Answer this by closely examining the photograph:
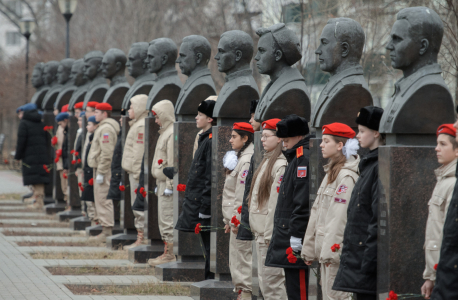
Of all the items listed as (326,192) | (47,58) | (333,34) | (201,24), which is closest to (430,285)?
(326,192)

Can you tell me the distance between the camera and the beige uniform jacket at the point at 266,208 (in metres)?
6.51

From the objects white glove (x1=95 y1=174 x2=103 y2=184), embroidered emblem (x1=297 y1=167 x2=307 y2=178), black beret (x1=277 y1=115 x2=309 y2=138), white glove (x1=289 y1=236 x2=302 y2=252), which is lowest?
white glove (x1=289 y1=236 x2=302 y2=252)

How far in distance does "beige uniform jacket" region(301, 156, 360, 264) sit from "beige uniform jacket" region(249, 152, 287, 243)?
68cm

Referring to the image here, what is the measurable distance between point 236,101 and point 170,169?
1.85 meters

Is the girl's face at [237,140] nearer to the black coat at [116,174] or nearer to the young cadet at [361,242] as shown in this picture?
the young cadet at [361,242]

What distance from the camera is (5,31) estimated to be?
64625mm

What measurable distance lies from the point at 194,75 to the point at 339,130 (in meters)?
4.10

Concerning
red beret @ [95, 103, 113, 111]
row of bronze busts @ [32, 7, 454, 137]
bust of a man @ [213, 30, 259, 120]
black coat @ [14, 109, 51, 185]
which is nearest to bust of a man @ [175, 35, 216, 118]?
row of bronze busts @ [32, 7, 454, 137]

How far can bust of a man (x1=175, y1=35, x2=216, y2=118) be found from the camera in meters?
9.38

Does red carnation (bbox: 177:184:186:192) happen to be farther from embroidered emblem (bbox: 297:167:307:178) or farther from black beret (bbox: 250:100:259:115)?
embroidered emblem (bbox: 297:167:307:178)

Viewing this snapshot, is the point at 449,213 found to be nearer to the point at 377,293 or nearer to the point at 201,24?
the point at 377,293

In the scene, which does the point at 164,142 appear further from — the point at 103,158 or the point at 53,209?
the point at 53,209

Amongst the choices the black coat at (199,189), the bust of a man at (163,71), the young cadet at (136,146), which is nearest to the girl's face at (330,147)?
the black coat at (199,189)

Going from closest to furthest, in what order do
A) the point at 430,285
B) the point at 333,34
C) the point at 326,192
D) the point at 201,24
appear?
the point at 430,285
the point at 326,192
the point at 333,34
the point at 201,24
